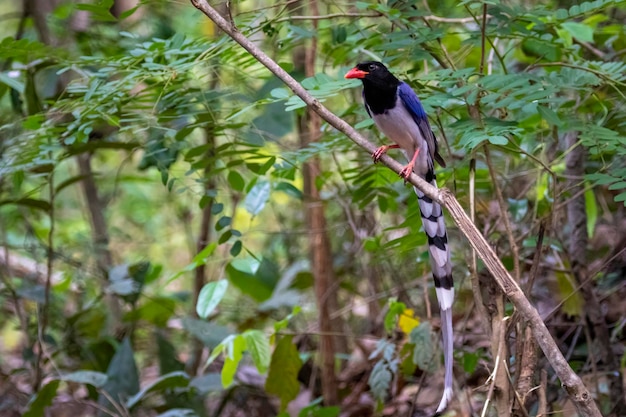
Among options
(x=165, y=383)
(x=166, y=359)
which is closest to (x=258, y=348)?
(x=165, y=383)

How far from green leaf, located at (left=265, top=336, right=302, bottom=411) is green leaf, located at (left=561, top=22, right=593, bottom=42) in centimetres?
163

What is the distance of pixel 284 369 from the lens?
3.06 meters

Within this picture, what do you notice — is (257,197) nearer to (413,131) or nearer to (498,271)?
(413,131)

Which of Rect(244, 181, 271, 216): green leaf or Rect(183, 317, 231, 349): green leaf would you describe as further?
Rect(183, 317, 231, 349): green leaf

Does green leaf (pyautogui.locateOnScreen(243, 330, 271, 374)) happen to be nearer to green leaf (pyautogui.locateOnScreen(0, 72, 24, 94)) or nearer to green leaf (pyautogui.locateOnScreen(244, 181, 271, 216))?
green leaf (pyautogui.locateOnScreen(244, 181, 271, 216))

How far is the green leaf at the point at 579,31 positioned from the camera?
2518 mm

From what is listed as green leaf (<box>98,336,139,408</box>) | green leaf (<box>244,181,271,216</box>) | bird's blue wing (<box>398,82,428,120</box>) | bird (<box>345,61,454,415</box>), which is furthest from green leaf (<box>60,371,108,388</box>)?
bird's blue wing (<box>398,82,428,120</box>)

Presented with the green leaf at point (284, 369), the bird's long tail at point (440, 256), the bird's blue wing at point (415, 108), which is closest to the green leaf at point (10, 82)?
the green leaf at point (284, 369)

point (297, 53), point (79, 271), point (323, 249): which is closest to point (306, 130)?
point (297, 53)

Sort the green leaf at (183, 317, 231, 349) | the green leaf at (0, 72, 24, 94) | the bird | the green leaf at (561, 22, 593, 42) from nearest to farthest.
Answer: the bird
the green leaf at (561, 22, 593, 42)
the green leaf at (0, 72, 24, 94)
the green leaf at (183, 317, 231, 349)

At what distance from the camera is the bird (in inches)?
84.4

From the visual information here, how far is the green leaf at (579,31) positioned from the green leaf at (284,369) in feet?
5.34

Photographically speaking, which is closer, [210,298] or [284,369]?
[210,298]

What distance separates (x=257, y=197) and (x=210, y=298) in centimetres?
42
